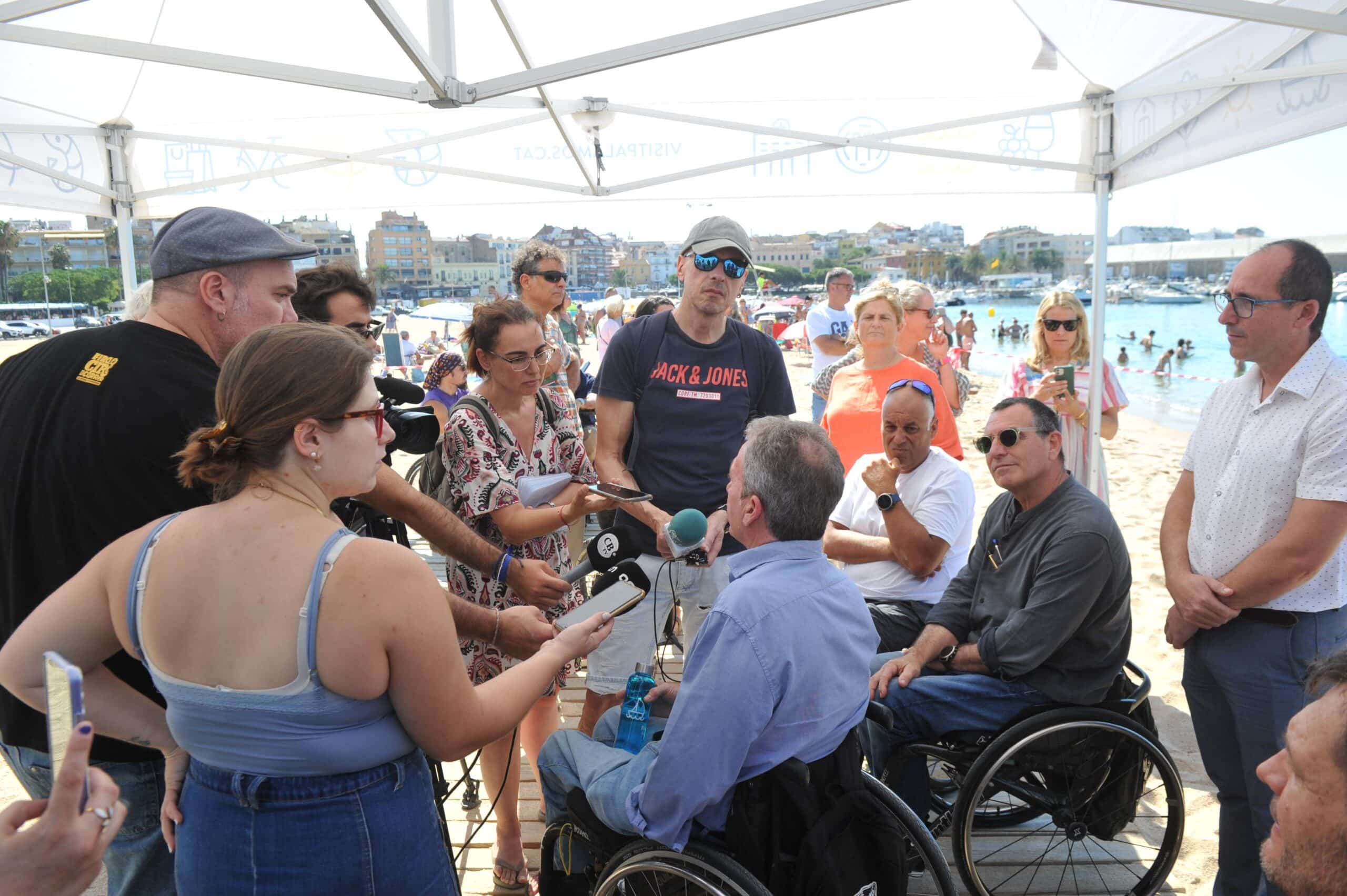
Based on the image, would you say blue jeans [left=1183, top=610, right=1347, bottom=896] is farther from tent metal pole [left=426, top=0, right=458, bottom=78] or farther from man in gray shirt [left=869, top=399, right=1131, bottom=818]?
tent metal pole [left=426, top=0, right=458, bottom=78]

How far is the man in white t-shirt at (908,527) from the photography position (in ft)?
11.0

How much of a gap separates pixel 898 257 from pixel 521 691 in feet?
250

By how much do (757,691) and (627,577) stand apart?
0.42 meters

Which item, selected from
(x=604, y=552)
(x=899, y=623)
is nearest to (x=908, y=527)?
(x=899, y=623)

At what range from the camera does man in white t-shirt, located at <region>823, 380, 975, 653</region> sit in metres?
3.34

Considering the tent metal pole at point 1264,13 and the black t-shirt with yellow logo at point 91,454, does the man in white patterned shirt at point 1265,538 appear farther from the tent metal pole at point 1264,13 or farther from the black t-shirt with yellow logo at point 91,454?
the black t-shirt with yellow logo at point 91,454

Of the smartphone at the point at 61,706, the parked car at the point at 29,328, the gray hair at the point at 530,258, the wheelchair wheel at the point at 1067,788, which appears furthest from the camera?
the parked car at the point at 29,328

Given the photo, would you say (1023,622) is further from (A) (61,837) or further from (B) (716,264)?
(A) (61,837)

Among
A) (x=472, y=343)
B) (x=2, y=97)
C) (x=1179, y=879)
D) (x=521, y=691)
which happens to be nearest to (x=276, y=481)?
(x=521, y=691)

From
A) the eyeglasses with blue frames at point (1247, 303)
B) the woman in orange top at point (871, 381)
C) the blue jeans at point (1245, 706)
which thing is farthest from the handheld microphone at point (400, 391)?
the blue jeans at point (1245, 706)

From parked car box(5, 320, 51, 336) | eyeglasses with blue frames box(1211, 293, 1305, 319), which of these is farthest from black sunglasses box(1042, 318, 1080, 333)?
parked car box(5, 320, 51, 336)

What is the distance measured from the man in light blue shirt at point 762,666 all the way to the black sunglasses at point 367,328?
1596 mm

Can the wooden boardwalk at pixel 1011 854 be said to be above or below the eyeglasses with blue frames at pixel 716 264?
below

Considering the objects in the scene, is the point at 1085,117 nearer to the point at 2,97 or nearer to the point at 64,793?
the point at 64,793
